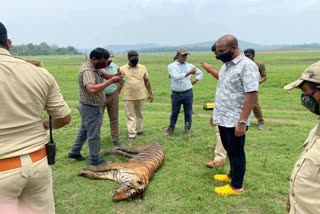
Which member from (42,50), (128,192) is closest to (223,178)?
(128,192)

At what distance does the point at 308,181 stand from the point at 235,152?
2313 millimetres

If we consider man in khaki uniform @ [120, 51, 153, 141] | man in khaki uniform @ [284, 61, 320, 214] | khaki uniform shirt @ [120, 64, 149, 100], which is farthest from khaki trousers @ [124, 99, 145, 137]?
man in khaki uniform @ [284, 61, 320, 214]

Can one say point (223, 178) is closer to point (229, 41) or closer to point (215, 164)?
point (215, 164)

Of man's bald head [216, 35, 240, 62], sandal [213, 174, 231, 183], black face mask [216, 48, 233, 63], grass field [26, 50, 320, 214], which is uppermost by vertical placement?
man's bald head [216, 35, 240, 62]

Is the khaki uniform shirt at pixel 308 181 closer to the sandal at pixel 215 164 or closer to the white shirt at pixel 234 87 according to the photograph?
the white shirt at pixel 234 87

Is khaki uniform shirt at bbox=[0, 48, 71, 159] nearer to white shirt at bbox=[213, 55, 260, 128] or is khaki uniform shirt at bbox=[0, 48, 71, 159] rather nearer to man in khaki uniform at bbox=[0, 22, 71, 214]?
man in khaki uniform at bbox=[0, 22, 71, 214]

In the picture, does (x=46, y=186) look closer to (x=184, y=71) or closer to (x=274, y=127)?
(x=184, y=71)

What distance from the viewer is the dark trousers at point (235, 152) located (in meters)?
4.38

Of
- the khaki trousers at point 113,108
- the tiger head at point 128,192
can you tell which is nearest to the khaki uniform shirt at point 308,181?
the tiger head at point 128,192

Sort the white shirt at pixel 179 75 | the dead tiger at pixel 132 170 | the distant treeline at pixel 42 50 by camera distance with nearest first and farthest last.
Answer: the dead tiger at pixel 132 170 < the white shirt at pixel 179 75 < the distant treeline at pixel 42 50

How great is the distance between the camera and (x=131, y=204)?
14.5ft

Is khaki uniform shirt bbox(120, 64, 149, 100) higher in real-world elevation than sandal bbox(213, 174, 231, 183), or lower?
higher

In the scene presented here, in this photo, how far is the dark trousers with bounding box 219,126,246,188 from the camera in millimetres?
4383

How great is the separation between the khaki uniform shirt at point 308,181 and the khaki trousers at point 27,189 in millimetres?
1811
